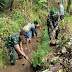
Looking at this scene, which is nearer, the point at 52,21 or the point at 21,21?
the point at 52,21

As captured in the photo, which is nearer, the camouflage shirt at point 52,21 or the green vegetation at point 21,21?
the green vegetation at point 21,21

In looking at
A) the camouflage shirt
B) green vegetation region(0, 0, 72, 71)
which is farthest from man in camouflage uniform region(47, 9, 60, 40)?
green vegetation region(0, 0, 72, 71)

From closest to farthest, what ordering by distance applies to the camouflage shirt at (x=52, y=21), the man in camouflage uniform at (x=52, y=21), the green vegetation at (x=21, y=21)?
the green vegetation at (x=21, y=21) → the man in camouflage uniform at (x=52, y=21) → the camouflage shirt at (x=52, y=21)

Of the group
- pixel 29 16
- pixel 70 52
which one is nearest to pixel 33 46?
pixel 70 52

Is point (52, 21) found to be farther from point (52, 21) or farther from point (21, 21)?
point (21, 21)

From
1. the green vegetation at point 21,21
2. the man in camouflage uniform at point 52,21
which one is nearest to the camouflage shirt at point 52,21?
the man in camouflage uniform at point 52,21

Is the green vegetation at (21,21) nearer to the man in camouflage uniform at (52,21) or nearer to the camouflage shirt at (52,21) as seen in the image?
the man in camouflage uniform at (52,21)

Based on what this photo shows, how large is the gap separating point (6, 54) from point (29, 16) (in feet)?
15.4

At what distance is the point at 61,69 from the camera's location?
11.2ft

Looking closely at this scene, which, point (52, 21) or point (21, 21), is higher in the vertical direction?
point (21, 21)

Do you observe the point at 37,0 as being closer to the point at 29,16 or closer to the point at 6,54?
the point at 29,16

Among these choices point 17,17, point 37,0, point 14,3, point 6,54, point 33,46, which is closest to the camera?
point 6,54

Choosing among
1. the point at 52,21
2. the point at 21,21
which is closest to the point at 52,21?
the point at 52,21

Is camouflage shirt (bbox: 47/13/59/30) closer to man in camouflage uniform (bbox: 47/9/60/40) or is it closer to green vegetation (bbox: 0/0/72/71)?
man in camouflage uniform (bbox: 47/9/60/40)
